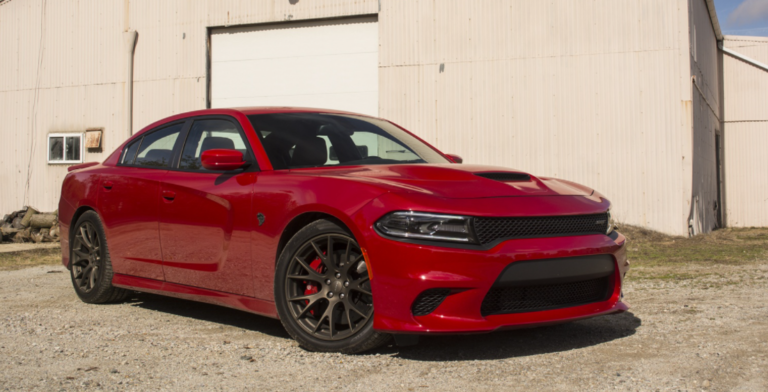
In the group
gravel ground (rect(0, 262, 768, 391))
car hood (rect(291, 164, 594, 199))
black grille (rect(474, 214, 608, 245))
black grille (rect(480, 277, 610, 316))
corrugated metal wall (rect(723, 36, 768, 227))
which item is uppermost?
corrugated metal wall (rect(723, 36, 768, 227))

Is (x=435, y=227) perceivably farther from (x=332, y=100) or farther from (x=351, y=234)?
(x=332, y=100)

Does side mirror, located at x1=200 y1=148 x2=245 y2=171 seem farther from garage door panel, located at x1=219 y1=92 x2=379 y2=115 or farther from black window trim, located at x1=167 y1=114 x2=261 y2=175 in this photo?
garage door panel, located at x1=219 y1=92 x2=379 y2=115

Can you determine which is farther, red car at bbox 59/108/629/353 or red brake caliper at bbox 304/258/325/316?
red brake caliper at bbox 304/258/325/316

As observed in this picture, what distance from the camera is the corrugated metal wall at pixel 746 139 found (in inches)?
709

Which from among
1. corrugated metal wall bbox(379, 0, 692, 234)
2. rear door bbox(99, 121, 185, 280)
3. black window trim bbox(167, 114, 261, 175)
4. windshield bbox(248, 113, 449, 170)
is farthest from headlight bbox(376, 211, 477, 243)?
corrugated metal wall bbox(379, 0, 692, 234)

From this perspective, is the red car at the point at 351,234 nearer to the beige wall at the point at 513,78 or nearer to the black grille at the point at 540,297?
the black grille at the point at 540,297

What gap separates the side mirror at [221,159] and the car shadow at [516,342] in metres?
1.42

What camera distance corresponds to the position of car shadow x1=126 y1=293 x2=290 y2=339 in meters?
4.63

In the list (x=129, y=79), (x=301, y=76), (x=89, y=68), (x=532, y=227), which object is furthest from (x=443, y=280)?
(x=89, y=68)

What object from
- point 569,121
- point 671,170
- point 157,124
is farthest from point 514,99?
point 157,124

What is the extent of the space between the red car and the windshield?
0.5 inches

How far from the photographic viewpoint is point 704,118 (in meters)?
14.6

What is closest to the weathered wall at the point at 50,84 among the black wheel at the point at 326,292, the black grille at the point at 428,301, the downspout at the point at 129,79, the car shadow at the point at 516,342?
the downspout at the point at 129,79

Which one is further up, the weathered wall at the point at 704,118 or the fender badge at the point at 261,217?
the weathered wall at the point at 704,118
